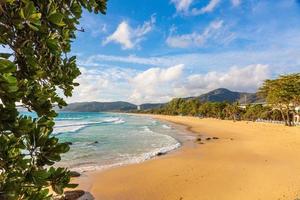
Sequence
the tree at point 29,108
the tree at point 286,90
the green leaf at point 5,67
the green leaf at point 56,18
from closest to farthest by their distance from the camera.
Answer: the green leaf at point 5,67, the tree at point 29,108, the green leaf at point 56,18, the tree at point 286,90

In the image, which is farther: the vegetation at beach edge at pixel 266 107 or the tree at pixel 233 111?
the tree at pixel 233 111

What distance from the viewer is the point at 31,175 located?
1859mm

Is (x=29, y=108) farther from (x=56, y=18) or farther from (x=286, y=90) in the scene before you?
(x=286, y=90)

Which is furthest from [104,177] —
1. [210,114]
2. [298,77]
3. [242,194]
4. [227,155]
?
[210,114]

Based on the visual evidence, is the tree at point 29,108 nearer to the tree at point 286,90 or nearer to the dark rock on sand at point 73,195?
the dark rock on sand at point 73,195

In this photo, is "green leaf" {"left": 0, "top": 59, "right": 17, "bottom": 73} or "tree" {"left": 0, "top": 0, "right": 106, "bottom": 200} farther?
"tree" {"left": 0, "top": 0, "right": 106, "bottom": 200}

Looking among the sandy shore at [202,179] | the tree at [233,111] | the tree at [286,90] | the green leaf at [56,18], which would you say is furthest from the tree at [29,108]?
the tree at [233,111]

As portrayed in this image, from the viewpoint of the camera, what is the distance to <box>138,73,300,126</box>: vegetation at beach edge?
5419 cm

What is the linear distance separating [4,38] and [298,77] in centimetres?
5949

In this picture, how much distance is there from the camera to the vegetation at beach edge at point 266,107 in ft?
178

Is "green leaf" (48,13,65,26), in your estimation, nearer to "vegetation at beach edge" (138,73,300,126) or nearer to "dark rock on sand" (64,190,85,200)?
"dark rock on sand" (64,190,85,200)

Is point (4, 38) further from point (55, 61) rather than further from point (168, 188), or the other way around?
point (168, 188)

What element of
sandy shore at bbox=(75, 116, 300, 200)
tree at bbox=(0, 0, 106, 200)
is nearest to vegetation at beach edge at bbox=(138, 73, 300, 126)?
sandy shore at bbox=(75, 116, 300, 200)

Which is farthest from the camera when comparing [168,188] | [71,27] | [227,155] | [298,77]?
[298,77]
